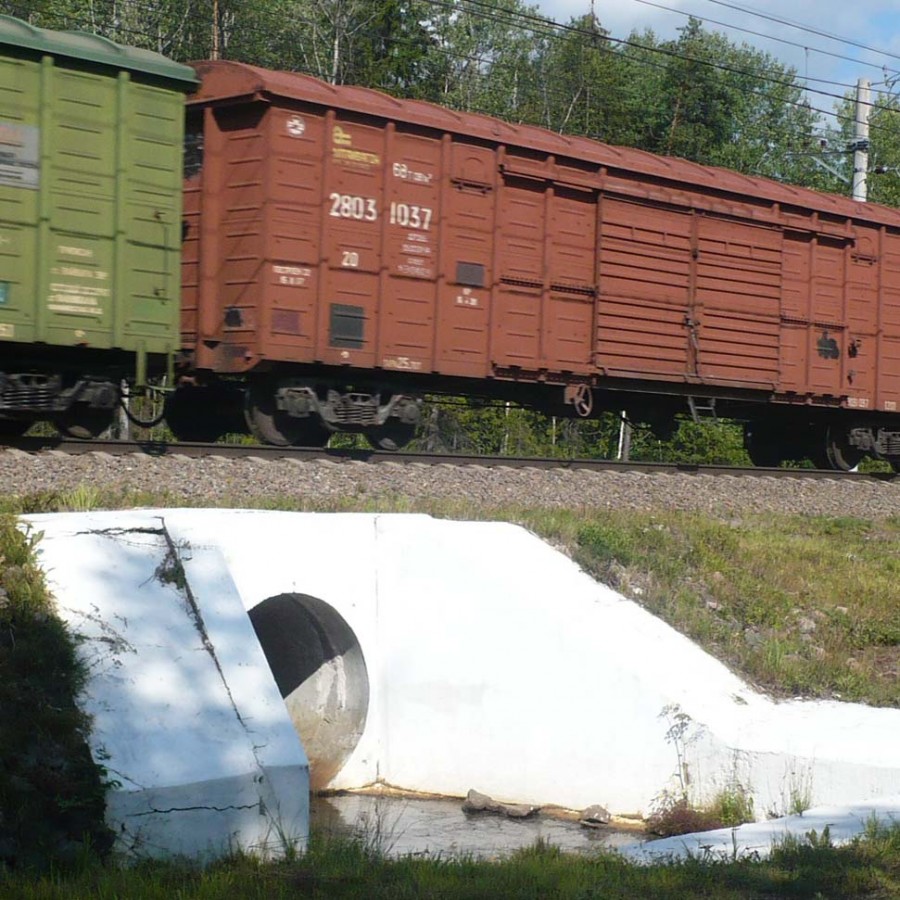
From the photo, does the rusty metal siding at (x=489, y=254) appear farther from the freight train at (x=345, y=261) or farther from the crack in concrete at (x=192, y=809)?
the crack in concrete at (x=192, y=809)

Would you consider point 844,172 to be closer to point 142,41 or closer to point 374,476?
point 142,41

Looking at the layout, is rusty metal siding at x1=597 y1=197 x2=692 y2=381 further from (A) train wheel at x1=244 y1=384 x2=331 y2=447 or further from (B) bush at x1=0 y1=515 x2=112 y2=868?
(B) bush at x1=0 y1=515 x2=112 y2=868

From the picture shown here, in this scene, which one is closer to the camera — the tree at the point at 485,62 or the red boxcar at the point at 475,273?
the red boxcar at the point at 475,273

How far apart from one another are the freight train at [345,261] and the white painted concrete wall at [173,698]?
506 centimetres

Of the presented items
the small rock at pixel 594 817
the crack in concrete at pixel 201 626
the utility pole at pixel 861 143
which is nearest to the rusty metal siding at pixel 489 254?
the crack in concrete at pixel 201 626

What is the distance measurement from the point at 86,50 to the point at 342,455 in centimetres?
460

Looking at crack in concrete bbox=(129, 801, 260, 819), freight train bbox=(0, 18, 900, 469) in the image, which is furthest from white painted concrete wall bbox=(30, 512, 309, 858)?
freight train bbox=(0, 18, 900, 469)

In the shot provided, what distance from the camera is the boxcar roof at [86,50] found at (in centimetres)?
1159

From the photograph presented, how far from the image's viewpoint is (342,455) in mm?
13086

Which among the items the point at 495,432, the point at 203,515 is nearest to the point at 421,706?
the point at 203,515

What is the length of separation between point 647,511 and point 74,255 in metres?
5.90

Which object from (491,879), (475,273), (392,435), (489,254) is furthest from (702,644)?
(489,254)

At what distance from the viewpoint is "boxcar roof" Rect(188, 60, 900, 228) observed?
13000 millimetres

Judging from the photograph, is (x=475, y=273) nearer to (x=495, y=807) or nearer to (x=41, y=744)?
(x=495, y=807)
